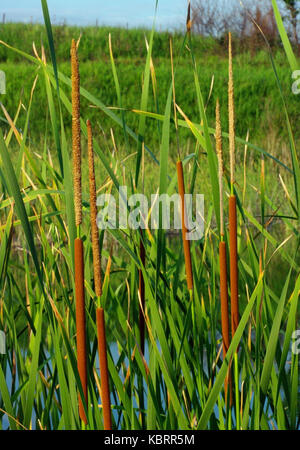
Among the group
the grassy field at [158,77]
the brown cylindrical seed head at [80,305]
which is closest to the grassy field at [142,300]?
the brown cylindrical seed head at [80,305]

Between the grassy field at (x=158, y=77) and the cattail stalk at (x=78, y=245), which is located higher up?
the grassy field at (x=158, y=77)

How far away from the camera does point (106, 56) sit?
10.1m

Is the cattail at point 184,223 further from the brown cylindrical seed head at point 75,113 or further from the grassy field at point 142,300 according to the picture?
the brown cylindrical seed head at point 75,113

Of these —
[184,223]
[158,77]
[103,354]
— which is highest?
[158,77]

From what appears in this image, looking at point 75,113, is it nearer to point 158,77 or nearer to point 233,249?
point 233,249

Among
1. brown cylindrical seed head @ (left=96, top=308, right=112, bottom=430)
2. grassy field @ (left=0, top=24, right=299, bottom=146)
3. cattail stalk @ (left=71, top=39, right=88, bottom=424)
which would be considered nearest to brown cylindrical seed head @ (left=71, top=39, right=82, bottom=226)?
cattail stalk @ (left=71, top=39, right=88, bottom=424)

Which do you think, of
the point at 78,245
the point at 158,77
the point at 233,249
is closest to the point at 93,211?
the point at 78,245

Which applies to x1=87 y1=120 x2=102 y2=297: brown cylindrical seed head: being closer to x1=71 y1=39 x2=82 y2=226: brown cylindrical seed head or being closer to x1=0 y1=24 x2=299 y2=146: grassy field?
x1=71 y1=39 x2=82 y2=226: brown cylindrical seed head

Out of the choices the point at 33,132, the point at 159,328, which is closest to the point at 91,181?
the point at 159,328

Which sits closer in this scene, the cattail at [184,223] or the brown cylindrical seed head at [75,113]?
the brown cylindrical seed head at [75,113]

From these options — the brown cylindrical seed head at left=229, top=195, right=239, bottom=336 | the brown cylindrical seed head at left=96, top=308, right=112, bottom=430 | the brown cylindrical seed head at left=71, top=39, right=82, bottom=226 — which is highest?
the brown cylindrical seed head at left=71, top=39, right=82, bottom=226

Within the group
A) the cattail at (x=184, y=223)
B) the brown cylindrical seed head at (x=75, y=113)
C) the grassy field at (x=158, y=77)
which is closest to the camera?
the brown cylindrical seed head at (x=75, y=113)
